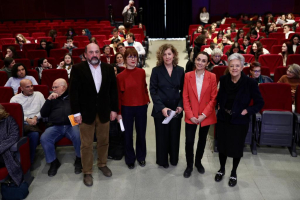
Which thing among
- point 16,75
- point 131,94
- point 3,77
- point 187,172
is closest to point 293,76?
point 187,172

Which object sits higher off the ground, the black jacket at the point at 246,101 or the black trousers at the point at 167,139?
the black jacket at the point at 246,101

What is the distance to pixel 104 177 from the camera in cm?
293

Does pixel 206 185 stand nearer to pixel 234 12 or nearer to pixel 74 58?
pixel 74 58

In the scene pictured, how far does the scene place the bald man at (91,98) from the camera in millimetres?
2547

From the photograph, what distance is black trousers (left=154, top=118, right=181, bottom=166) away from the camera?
2876mm

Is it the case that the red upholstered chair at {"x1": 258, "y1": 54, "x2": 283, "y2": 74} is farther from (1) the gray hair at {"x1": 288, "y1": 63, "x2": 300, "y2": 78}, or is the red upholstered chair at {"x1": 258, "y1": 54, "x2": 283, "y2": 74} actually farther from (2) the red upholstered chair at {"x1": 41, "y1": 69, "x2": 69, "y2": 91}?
(2) the red upholstered chair at {"x1": 41, "y1": 69, "x2": 69, "y2": 91}

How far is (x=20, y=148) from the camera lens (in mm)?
2656

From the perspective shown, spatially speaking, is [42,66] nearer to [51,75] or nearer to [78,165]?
[51,75]

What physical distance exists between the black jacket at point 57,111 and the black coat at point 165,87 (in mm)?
970

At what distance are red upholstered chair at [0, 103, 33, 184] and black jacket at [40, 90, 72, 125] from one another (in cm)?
28

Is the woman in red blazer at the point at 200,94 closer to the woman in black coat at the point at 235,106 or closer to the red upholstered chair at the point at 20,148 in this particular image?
the woman in black coat at the point at 235,106

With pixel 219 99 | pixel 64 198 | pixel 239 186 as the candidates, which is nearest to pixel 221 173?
pixel 239 186

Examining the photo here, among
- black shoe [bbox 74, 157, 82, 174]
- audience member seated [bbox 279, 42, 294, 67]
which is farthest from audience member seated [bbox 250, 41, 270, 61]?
black shoe [bbox 74, 157, 82, 174]

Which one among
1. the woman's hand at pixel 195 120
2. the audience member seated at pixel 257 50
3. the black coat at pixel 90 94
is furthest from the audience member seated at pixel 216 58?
the black coat at pixel 90 94
